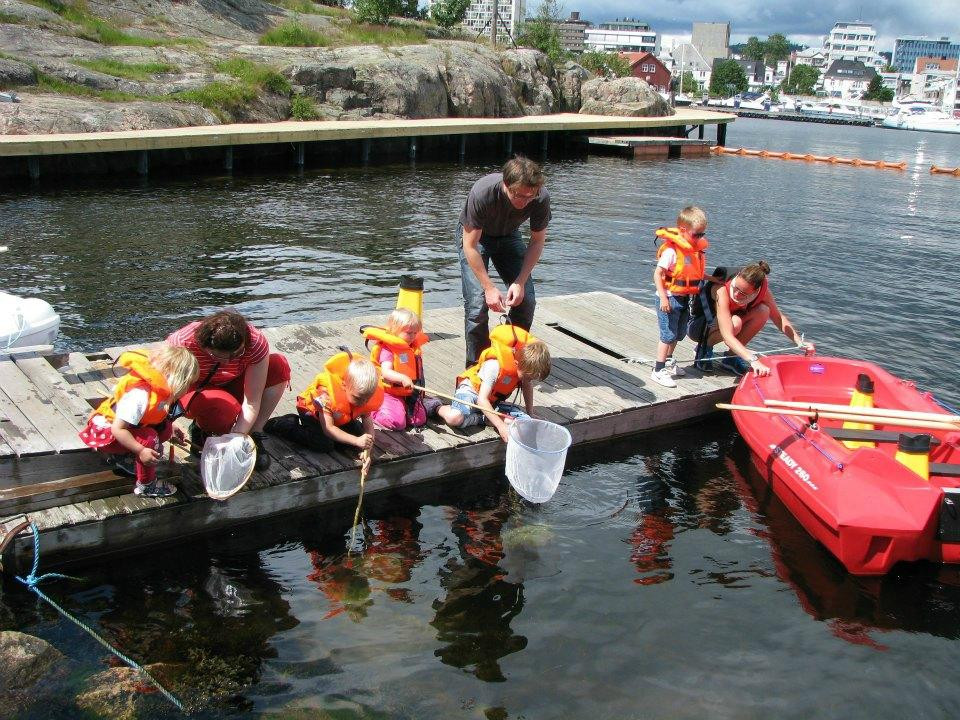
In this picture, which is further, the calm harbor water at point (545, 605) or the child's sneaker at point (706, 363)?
the child's sneaker at point (706, 363)

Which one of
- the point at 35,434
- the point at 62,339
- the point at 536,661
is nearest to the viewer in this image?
the point at 536,661

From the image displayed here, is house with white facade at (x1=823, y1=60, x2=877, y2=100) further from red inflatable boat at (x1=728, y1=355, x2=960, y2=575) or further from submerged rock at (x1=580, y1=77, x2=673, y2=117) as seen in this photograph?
red inflatable boat at (x1=728, y1=355, x2=960, y2=575)

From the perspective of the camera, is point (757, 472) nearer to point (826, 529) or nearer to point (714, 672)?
point (826, 529)

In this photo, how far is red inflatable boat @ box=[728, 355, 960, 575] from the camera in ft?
19.7

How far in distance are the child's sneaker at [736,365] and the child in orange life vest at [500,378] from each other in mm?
2931

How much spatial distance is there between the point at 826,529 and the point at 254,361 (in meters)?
4.26

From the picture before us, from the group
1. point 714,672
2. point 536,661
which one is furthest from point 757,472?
point 536,661

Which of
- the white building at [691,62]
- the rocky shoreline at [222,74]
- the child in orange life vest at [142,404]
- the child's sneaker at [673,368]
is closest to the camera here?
the child in orange life vest at [142,404]

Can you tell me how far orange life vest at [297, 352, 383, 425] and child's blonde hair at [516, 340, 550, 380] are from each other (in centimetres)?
108

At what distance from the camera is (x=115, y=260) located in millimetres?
13922

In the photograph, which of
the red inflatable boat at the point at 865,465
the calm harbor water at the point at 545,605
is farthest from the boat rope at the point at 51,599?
the red inflatable boat at the point at 865,465

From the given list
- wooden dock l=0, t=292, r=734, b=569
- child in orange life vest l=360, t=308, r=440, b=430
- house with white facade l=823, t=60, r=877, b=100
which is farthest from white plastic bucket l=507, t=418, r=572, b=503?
house with white facade l=823, t=60, r=877, b=100

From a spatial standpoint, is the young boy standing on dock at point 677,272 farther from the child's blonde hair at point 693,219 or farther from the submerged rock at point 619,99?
the submerged rock at point 619,99

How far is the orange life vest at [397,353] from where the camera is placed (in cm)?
680
